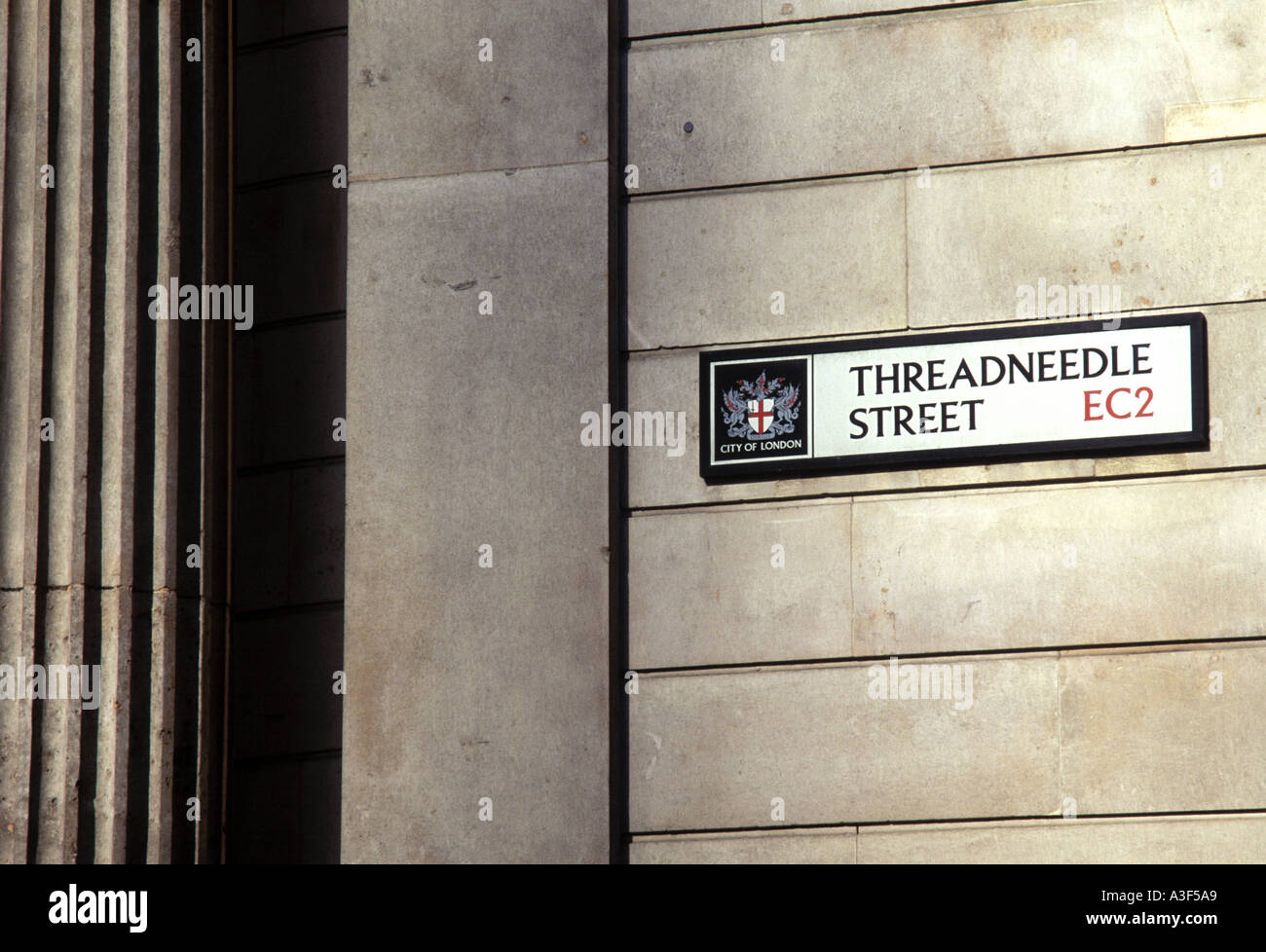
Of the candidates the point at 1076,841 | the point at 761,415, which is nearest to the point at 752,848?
the point at 1076,841

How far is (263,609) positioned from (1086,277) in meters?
4.64

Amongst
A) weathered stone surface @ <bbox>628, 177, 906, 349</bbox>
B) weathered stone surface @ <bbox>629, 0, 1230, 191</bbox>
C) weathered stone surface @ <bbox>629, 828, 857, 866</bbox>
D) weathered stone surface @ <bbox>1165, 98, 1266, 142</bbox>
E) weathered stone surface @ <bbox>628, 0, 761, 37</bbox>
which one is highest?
weathered stone surface @ <bbox>628, 0, 761, 37</bbox>

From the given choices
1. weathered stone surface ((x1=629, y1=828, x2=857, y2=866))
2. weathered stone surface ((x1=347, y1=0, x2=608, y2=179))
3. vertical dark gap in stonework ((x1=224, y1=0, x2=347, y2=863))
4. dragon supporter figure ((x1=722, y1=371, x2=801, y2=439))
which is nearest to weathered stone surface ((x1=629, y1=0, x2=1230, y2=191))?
weathered stone surface ((x1=347, y1=0, x2=608, y2=179))

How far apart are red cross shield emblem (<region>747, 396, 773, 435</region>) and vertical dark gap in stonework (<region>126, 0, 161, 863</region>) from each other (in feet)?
10.2

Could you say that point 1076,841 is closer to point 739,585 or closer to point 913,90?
point 739,585

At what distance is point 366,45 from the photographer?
9164mm

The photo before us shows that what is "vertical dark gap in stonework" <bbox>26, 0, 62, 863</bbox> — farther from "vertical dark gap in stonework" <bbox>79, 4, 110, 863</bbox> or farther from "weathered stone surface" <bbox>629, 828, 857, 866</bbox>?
"weathered stone surface" <bbox>629, 828, 857, 866</bbox>

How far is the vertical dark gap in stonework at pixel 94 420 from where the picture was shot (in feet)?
27.8

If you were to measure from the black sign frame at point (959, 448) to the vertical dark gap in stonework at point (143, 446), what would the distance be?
289cm

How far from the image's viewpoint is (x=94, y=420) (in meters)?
8.88

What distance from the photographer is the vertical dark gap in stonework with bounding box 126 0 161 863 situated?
8.59 metres

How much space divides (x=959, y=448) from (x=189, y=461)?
3.97 m

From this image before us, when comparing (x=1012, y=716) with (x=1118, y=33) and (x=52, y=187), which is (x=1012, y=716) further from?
(x=52, y=187)

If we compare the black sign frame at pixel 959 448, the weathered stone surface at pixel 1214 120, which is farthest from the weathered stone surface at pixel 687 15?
the weathered stone surface at pixel 1214 120
